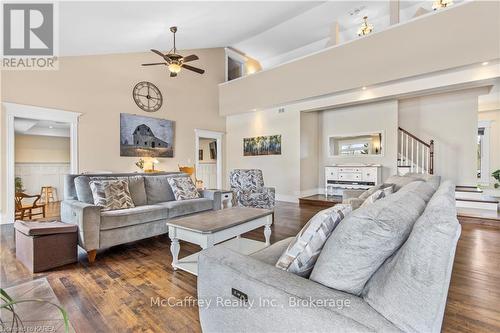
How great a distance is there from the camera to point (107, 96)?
5523mm

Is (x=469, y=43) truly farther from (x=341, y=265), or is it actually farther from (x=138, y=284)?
(x=138, y=284)

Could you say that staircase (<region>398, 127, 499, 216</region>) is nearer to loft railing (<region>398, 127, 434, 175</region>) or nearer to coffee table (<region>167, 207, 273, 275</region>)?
loft railing (<region>398, 127, 434, 175</region>)

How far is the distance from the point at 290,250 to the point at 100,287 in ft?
6.23

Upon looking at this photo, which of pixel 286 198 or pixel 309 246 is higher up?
pixel 309 246

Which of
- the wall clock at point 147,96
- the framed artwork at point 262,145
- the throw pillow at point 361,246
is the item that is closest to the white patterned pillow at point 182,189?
the wall clock at point 147,96

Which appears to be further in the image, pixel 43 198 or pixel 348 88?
pixel 43 198

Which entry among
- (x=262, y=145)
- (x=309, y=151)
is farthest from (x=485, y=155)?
(x=262, y=145)

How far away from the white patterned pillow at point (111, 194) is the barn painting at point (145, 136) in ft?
9.23

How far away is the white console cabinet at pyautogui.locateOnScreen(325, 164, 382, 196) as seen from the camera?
5918 millimetres

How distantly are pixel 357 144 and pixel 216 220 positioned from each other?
541cm

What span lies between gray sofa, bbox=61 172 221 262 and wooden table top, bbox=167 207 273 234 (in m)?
0.68

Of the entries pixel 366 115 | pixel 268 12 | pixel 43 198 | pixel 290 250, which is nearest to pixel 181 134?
pixel 268 12

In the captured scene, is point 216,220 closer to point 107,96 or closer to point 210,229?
point 210,229

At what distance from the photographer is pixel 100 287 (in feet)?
7.07
